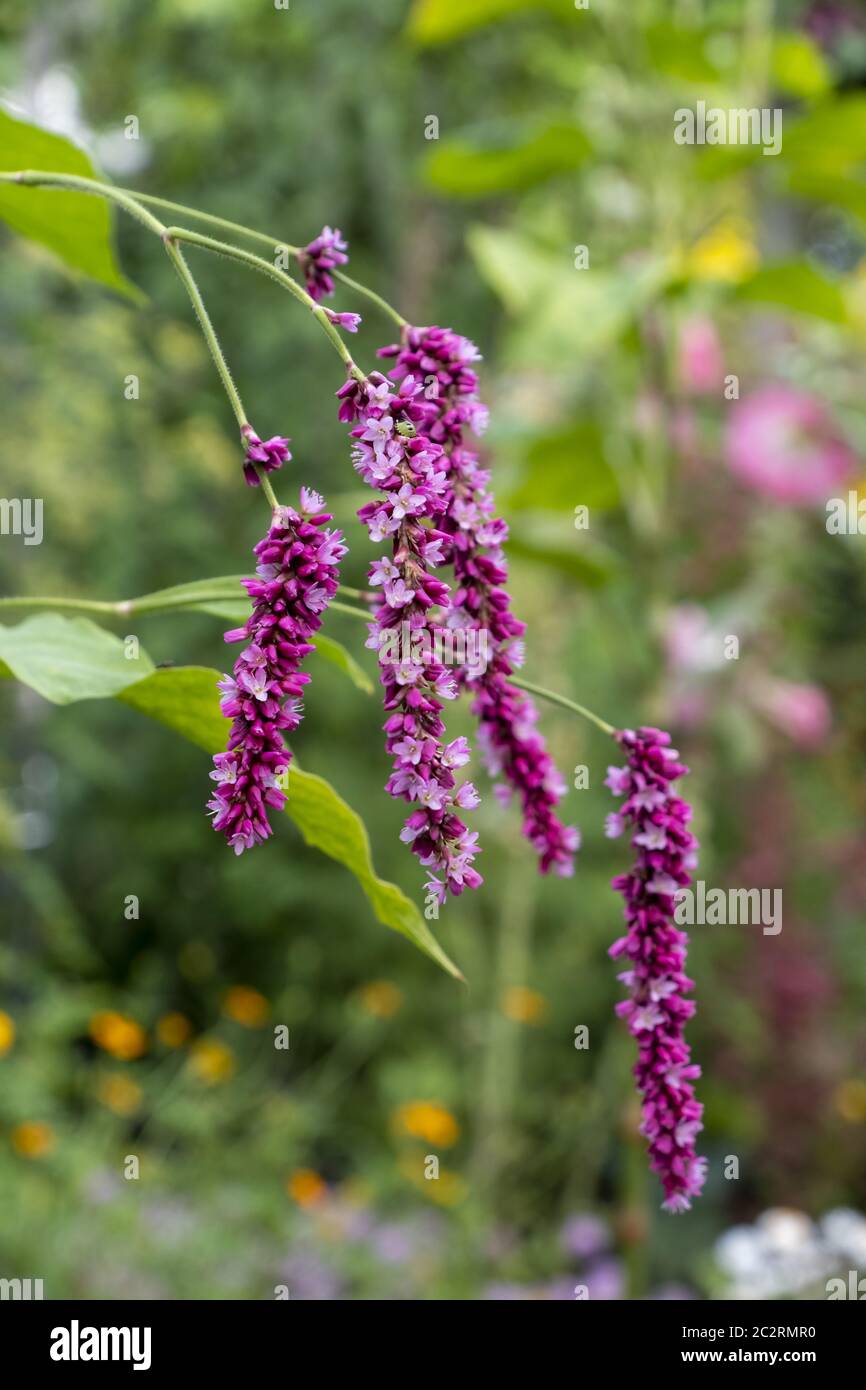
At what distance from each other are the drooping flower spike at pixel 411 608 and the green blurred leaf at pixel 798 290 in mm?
1364

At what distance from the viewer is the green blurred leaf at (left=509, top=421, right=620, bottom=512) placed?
1.98 meters

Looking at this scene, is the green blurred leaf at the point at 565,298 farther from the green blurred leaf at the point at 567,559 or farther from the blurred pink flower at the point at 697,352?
the blurred pink flower at the point at 697,352

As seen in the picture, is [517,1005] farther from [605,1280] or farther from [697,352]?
[697,352]

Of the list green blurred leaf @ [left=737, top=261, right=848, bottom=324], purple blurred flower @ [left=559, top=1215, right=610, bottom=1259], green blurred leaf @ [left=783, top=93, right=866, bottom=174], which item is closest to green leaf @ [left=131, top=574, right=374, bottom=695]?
green blurred leaf @ [left=737, top=261, right=848, bottom=324]

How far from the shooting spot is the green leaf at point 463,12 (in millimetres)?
1889

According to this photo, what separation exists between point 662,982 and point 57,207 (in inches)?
22.2

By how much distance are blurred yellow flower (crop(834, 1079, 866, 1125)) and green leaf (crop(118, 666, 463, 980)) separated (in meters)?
2.98

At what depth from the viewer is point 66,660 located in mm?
742

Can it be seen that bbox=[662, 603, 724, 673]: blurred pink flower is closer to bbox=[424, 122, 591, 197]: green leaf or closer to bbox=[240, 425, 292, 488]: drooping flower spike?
bbox=[424, 122, 591, 197]: green leaf

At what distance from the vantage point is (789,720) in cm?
264

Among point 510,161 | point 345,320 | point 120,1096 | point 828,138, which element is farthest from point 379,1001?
point 345,320
